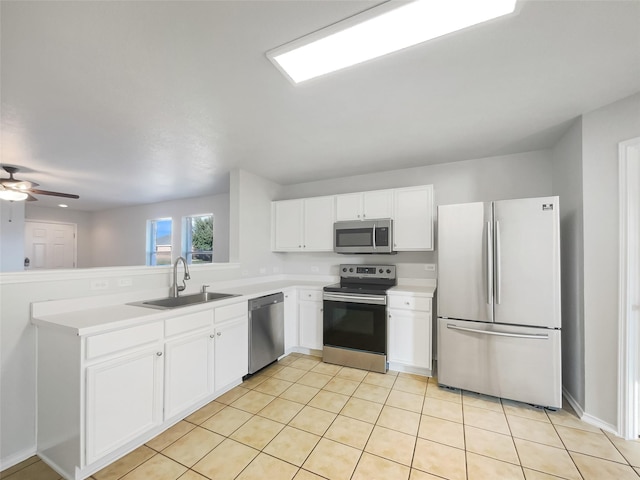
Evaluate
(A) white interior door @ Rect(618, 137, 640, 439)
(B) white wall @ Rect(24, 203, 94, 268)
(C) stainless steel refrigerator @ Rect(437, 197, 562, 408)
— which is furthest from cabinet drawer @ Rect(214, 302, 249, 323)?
(B) white wall @ Rect(24, 203, 94, 268)

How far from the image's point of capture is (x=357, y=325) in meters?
3.18

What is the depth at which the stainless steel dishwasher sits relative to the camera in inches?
115

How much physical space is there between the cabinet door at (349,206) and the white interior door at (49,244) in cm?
750

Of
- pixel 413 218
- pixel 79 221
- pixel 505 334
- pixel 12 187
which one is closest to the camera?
pixel 505 334

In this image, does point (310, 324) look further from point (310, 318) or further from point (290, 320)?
point (290, 320)

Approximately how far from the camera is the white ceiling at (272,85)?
50.4 inches

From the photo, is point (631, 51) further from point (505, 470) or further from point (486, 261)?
point (505, 470)

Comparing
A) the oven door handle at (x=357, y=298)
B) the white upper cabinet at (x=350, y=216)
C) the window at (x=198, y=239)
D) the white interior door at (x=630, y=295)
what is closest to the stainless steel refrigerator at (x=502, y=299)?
the white interior door at (x=630, y=295)

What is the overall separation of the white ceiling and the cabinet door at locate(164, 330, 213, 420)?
1837 mm

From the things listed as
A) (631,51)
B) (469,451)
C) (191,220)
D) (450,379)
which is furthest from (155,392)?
(191,220)

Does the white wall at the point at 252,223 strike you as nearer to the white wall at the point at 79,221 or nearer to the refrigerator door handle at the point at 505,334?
the refrigerator door handle at the point at 505,334

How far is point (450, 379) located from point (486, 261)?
118cm

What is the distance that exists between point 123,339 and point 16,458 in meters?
1.05

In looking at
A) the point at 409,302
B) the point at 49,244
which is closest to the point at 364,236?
the point at 409,302
